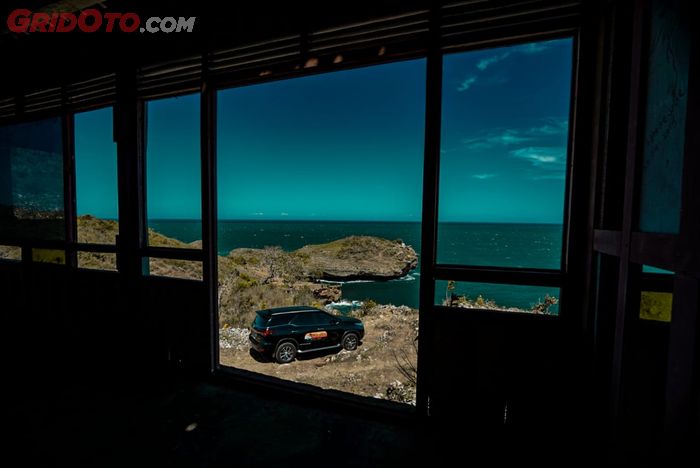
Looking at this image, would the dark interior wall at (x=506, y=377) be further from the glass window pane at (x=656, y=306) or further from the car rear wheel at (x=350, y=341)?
the car rear wheel at (x=350, y=341)

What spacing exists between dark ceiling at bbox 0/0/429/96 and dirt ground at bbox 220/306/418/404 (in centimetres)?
465

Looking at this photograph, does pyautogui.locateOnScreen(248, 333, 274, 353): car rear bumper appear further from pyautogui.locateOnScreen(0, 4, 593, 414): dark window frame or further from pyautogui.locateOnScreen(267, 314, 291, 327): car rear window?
pyautogui.locateOnScreen(0, 4, 593, 414): dark window frame

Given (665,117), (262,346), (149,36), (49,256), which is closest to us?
(665,117)

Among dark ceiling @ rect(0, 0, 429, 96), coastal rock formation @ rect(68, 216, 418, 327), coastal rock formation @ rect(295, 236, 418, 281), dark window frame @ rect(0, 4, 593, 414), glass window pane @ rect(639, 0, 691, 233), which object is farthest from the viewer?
coastal rock formation @ rect(295, 236, 418, 281)

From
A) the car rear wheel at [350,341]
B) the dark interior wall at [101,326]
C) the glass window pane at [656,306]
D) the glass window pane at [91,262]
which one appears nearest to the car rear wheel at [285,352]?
the car rear wheel at [350,341]

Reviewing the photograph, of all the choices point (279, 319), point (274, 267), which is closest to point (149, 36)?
point (279, 319)

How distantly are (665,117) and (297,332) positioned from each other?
6.34 m

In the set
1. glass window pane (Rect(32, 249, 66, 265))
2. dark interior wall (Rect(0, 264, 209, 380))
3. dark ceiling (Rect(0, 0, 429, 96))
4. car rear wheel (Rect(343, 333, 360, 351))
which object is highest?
dark ceiling (Rect(0, 0, 429, 96))

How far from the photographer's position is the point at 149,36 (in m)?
2.93

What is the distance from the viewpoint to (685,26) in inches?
36.5

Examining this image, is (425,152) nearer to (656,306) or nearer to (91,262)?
(656,306)

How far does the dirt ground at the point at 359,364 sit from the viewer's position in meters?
5.00
